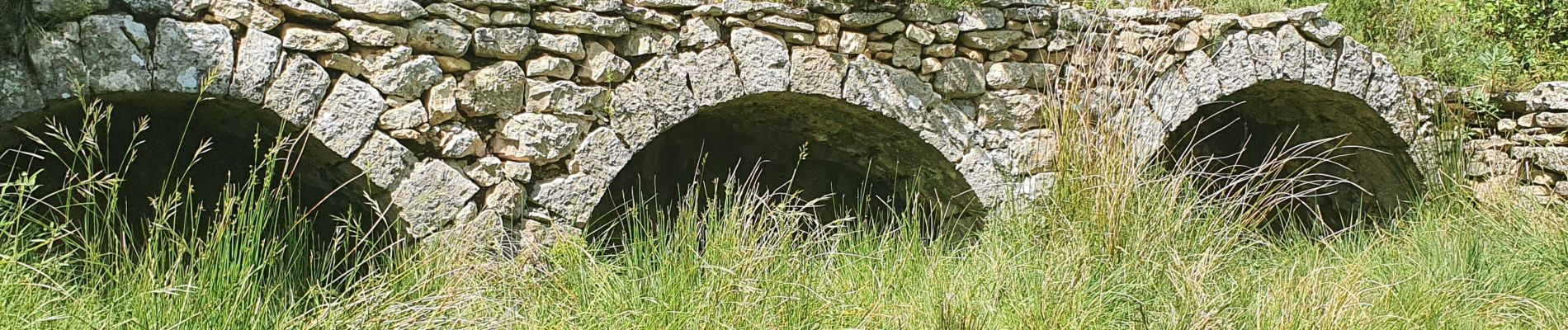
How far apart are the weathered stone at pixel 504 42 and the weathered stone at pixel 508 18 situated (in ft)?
0.07

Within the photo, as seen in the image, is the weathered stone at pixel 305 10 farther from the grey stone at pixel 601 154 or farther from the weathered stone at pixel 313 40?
the grey stone at pixel 601 154

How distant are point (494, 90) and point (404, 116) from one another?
330 mm

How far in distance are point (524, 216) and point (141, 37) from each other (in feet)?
4.59

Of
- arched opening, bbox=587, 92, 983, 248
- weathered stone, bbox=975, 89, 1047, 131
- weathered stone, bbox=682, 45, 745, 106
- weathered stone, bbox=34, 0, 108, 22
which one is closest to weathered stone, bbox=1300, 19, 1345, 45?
weathered stone, bbox=975, 89, 1047, 131

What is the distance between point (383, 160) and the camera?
13.7 feet

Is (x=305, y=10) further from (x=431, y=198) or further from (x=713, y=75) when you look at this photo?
(x=713, y=75)

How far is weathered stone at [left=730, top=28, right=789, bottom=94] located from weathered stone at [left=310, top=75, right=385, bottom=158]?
136 centimetres

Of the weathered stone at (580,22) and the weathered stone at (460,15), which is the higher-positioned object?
the weathered stone at (460,15)

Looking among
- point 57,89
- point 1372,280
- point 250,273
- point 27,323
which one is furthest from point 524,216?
point 1372,280

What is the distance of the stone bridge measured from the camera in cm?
385

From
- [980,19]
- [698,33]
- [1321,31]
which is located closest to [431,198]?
[698,33]

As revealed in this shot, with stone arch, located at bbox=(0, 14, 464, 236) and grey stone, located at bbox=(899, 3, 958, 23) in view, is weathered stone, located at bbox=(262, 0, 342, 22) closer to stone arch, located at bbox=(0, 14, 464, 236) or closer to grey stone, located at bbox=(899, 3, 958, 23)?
stone arch, located at bbox=(0, 14, 464, 236)

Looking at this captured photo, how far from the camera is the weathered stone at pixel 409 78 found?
13.6ft

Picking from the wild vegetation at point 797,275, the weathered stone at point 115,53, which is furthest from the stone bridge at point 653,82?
the wild vegetation at point 797,275
